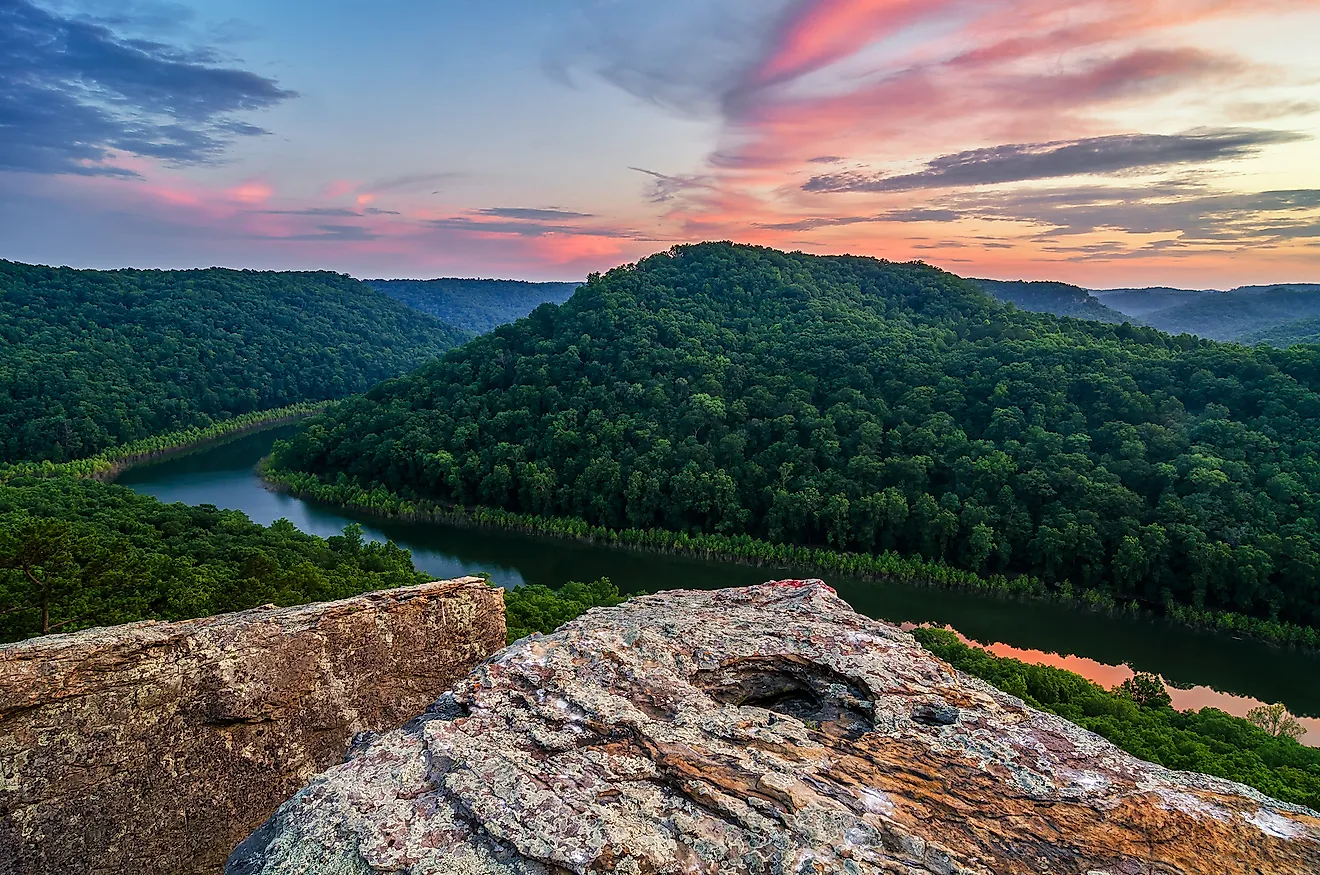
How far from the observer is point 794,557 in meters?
39.2

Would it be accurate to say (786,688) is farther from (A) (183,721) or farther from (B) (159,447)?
(B) (159,447)

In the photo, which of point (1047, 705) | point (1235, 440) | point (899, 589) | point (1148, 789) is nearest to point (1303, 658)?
point (1235, 440)

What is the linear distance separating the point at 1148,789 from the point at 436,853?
570cm

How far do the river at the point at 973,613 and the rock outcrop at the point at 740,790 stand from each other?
90.1 ft

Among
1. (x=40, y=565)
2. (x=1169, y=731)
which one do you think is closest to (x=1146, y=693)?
(x=1169, y=731)

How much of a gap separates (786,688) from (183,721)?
696 centimetres

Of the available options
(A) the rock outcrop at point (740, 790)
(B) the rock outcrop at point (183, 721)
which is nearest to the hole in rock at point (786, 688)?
(A) the rock outcrop at point (740, 790)

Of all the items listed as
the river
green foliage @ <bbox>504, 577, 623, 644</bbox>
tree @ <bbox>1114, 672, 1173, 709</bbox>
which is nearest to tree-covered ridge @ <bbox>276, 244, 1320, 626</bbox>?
the river

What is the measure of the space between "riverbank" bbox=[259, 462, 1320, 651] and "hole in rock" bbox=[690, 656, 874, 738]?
31.6m

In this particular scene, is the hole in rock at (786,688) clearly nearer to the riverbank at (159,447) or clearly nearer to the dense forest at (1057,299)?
the riverbank at (159,447)

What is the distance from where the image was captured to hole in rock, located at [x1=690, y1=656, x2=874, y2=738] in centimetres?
731

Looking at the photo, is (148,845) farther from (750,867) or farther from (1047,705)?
(1047,705)

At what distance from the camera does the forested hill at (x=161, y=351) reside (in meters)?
61.6

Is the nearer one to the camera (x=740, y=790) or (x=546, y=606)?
(x=740, y=790)
